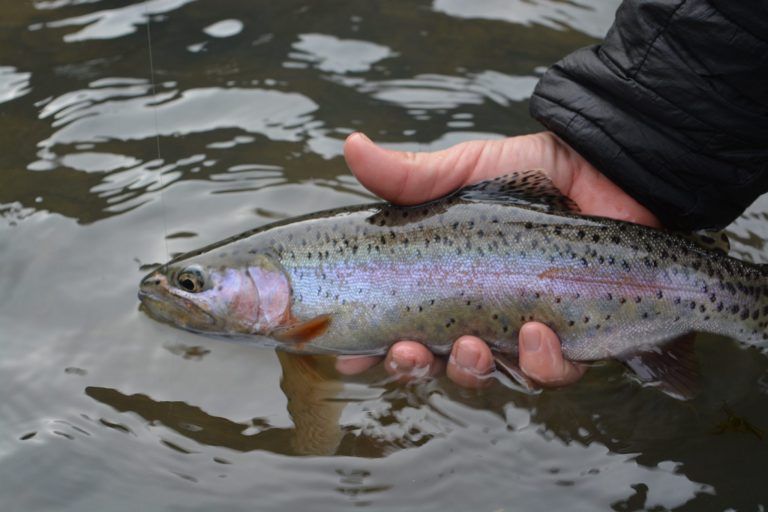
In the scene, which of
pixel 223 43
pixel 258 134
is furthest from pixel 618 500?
pixel 223 43

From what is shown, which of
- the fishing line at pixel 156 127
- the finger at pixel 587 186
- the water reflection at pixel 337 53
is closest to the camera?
the finger at pixel 587 186

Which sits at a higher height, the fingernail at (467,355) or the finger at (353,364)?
the fingernail at (467,355)

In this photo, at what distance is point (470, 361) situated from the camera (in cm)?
393

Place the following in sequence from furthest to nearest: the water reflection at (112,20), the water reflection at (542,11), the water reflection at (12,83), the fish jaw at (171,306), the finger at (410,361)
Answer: the water reflection at (542,11) → the water reflection at (112,20) → the water reflection at (12,83) → the fish jaw at (171,306) → the finger at (410,361)

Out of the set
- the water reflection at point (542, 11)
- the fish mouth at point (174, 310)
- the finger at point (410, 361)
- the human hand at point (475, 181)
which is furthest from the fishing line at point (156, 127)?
the water reflection at point (542, 11)

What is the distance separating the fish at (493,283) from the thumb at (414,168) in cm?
13

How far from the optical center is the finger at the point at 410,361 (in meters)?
4.00

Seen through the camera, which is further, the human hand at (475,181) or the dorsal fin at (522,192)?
the dorsal fin at (522,192)

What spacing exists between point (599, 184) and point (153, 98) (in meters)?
3.04

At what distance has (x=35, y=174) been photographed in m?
5.32

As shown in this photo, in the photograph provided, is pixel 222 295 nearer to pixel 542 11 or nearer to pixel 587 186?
pixel 587 186

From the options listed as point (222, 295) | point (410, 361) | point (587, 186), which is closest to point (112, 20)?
point (222, 295)

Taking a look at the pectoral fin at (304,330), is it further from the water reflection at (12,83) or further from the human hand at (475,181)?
the water reflection at (12,83)

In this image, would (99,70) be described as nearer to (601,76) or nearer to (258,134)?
(258,134)
